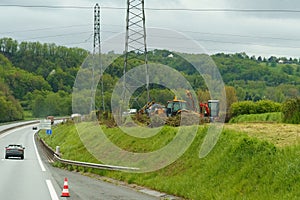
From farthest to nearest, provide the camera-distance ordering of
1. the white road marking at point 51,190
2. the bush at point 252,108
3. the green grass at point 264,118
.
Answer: the bush at point 252,108 < the green grass at point 264,118 < the white road marking at point 51,190

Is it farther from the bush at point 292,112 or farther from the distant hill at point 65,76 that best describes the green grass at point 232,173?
the distant hill at point 65,76

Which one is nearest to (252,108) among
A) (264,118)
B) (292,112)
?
(264,118)

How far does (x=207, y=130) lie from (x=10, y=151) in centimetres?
3203

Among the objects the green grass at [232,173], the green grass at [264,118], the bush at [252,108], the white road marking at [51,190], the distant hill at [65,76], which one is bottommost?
the white road marking at [51,190]

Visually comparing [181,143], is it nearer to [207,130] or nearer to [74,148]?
[207,130]

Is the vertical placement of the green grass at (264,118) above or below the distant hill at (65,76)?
below

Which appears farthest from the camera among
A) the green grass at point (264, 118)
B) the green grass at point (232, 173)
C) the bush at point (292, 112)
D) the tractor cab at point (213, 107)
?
the tractor cab at point (213, 107)

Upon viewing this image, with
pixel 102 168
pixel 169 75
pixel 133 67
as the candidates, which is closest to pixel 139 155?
pixel 102 168

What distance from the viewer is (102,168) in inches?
1172

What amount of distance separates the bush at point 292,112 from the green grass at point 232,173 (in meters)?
9.40

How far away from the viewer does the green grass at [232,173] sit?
15609mm

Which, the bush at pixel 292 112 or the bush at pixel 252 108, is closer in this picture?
the bush at pixel 292 112

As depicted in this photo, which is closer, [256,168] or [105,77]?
[256,168]

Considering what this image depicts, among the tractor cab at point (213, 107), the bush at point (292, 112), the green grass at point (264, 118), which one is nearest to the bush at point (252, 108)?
the tractor cab at point (213, 107)
